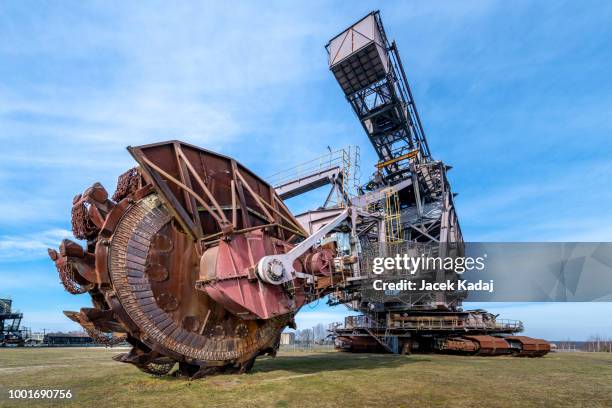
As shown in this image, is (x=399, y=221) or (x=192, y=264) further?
(x=399, y=221)

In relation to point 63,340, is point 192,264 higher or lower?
higher

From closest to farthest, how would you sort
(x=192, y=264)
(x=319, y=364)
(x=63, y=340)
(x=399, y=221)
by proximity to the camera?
(x=192, y=264) → (x=319, y=364) → (x=399, y=221) → (x=63, y=340)

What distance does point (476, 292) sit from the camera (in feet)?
84.8

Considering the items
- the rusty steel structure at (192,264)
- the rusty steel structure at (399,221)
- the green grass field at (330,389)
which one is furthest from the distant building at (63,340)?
the rusty steel structure at (192,264)

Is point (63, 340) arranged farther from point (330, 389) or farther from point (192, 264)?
point (330, 389)

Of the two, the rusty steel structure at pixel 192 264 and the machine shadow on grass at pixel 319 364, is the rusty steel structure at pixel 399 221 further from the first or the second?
the rusty steel structure at pixel 192 264

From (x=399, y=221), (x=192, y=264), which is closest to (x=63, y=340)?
(x=399, y=221)

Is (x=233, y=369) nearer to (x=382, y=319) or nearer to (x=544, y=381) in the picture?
(x=544, y=381)

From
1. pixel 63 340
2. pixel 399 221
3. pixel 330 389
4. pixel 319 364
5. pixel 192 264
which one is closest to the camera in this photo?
pixel 330 389

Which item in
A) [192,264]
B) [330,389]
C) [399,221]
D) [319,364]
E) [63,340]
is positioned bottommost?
[63,340]

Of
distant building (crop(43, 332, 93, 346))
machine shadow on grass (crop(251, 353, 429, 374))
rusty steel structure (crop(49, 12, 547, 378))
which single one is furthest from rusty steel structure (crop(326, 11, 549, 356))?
distant building (crop(43, 332, 93, 346))

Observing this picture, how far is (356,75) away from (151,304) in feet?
75.1

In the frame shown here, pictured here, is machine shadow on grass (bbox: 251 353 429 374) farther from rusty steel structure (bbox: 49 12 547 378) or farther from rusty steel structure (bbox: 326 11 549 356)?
rusty steel structure (bbox: 326 11 549 356)

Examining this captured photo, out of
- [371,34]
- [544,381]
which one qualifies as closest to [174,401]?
[544,381]
